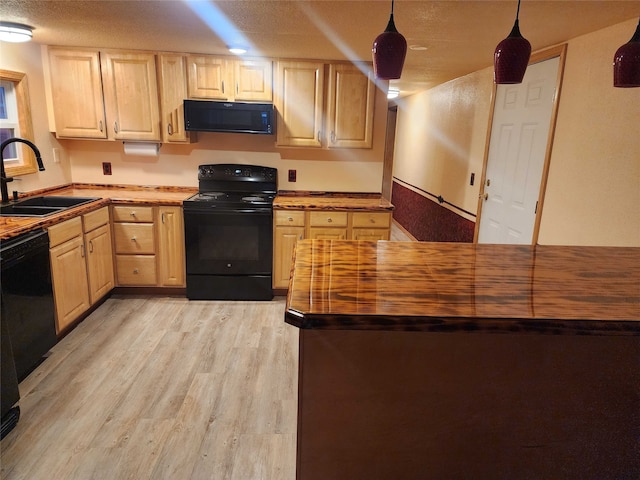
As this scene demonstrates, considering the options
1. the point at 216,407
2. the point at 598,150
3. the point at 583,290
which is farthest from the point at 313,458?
the point at 598,150

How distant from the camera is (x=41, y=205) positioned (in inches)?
126

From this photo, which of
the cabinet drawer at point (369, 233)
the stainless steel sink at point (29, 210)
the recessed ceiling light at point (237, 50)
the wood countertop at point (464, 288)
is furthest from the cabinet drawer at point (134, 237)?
the wood countertop at point (464, 288)

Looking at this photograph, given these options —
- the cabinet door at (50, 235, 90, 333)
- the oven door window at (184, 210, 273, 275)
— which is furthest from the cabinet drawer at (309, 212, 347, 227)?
the cabinet door at (50, 235, 90, 333)

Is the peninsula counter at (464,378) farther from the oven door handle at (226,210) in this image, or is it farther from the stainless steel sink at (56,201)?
the stainless steel sink at (56,201)

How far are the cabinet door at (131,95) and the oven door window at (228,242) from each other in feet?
2.88

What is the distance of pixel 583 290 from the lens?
132 cm

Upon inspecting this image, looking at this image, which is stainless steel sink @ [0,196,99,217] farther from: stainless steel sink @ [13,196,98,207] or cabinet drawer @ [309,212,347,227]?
cabinet drawer @ [309,212,347,227]

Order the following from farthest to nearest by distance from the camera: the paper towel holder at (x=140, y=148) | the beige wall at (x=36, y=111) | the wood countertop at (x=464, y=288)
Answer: the paper towel holder at (x=140, y=148), the beige wall at (x=36, y=111), the wood countertop at (x=464, y=288)

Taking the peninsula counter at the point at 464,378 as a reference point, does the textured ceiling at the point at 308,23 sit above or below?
above

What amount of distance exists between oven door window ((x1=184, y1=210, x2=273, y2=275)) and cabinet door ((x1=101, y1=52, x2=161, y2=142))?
88 cm

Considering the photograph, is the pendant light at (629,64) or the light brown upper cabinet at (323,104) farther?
the light brown upper cabinet at (323,104)

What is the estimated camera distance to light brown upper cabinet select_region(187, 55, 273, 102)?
345 centimetres

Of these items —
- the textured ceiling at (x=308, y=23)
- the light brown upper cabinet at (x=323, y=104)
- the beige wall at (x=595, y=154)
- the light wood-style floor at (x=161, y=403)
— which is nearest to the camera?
the light wood-style floor at (x=161, y=403)

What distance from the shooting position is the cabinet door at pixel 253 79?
11.4ft
